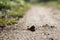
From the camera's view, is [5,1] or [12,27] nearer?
[12,27]

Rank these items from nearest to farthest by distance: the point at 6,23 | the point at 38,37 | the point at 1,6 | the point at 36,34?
the point at 38,37, the point at 36,34, the point at 6,23, the point at 1,6

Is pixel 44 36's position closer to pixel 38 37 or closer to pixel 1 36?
pixel 38 37

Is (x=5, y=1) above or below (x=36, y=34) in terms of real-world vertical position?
above

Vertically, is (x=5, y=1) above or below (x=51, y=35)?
above

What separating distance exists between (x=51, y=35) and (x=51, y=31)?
0.72 m

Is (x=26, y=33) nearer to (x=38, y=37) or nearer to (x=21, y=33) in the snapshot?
(x=21, y=33)

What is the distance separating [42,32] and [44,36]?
738 mm

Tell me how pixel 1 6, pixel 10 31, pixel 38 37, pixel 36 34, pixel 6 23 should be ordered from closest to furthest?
1. pixel 38 37
2. pixel 36 34
3. pixel 10 31
4. pixel 6 23
5. pixel 1 6

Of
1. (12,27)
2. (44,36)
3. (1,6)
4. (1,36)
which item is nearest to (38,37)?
(44,36)

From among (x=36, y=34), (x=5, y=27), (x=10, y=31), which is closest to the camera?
(x=36, y=34)

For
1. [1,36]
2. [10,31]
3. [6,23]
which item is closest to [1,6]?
[6,23]

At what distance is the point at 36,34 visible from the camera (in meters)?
8.15

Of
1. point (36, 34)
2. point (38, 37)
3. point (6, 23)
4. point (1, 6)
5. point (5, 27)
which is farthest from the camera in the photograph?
point (1, 6)

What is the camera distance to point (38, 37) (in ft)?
25.1
